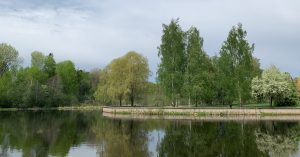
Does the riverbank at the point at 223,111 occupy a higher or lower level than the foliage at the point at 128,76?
lower

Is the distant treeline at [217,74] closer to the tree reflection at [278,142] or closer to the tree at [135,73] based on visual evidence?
the tree at [135,73]

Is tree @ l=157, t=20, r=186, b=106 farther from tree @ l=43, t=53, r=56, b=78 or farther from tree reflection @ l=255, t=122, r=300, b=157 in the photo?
tree @ l=43, t=53, r=56, b=78

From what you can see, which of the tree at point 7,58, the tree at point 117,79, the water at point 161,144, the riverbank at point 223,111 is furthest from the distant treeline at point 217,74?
the tree at point 7,58

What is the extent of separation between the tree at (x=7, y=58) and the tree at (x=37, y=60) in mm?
10673

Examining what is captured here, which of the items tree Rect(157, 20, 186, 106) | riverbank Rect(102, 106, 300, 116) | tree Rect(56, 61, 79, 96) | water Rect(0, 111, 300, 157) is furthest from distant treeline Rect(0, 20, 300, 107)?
tree Rect(56, 61, 79, 96)

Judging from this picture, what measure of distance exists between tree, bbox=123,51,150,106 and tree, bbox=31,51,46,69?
191 feet

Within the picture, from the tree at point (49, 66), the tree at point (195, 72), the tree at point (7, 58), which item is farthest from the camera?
the tree at point (49, 66)

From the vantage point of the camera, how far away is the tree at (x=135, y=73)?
8012cm

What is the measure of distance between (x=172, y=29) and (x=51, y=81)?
61.3 m

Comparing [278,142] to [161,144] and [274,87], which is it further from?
[274,87]

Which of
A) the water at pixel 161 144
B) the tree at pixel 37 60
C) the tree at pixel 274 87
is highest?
A: the tree at pixel 37 60

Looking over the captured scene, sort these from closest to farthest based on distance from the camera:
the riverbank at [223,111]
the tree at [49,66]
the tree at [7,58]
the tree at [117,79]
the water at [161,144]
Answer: the water at [161,144] → the riverbank at [223,111] → the tree at [117,79] → the tree at [7,58] → the tree at [49,66]

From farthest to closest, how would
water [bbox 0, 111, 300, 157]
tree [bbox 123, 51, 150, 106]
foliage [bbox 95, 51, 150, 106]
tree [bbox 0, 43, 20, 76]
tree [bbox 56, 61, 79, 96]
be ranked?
tree [bbox 56, 61, 79, 96]
tree [bbox 0, 43, 20, 76]
foliage [bbox 95, 51, 150, 106]
tree [bbox 123, 51, 150, 106]
water [bbox 0, 111, 300, 157]

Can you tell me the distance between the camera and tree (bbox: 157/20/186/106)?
72312 mm
